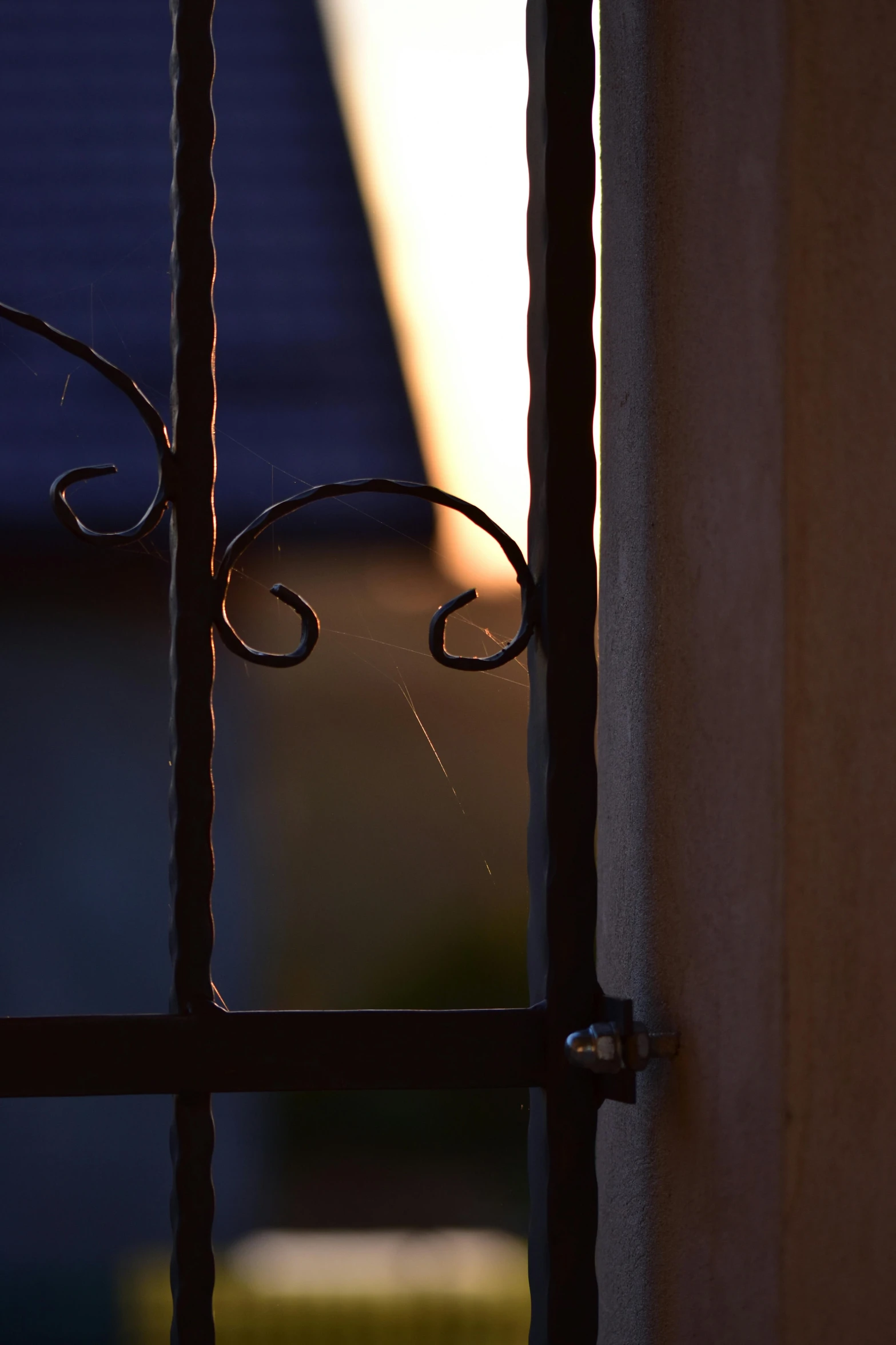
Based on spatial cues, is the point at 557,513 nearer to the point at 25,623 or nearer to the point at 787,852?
the point at 787,852

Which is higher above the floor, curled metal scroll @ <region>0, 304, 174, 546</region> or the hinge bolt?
curled metal scroll @ <region>0, 304, 174, 546</region>

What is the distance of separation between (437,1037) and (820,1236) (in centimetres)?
25

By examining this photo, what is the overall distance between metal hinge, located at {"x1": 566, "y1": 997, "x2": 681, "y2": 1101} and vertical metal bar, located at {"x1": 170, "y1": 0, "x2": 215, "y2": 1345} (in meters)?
0.23

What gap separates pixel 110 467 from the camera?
2.44 ft

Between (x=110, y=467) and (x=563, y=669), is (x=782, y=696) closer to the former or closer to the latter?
(x=563, y=669)

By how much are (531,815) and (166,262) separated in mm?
1917

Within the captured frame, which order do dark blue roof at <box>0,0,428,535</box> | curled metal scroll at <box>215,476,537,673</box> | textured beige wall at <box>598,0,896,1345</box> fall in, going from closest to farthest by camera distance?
textured beige wall at <box>598,0,896,1345</box> < curled metal scroll at <box>215,476,537,673</box> < dark blue roof at <box>0,0,428,535</box>

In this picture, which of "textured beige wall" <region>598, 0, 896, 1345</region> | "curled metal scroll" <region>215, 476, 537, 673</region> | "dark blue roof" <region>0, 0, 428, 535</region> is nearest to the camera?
"textured beige wall" <region>598, 0, 896, 1345</region>

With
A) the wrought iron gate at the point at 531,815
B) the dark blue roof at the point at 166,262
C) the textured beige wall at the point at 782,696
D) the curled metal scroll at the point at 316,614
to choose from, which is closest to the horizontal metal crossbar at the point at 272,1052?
the wrought iron gate at the point at 531,815

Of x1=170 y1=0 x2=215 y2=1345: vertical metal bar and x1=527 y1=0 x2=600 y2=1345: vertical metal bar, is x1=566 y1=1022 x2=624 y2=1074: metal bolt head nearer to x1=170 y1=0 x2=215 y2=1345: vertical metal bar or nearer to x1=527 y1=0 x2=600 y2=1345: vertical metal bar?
x1=527 y1=0 x2=600 y2=1345: vertical metal bar

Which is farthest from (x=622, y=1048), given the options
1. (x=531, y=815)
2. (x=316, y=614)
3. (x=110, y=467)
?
(x=110, y=467)

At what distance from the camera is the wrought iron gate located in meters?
0.73

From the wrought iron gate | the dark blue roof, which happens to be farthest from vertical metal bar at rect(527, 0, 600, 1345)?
the dark blue roof

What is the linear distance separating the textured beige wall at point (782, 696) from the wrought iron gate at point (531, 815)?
0.06 metres
